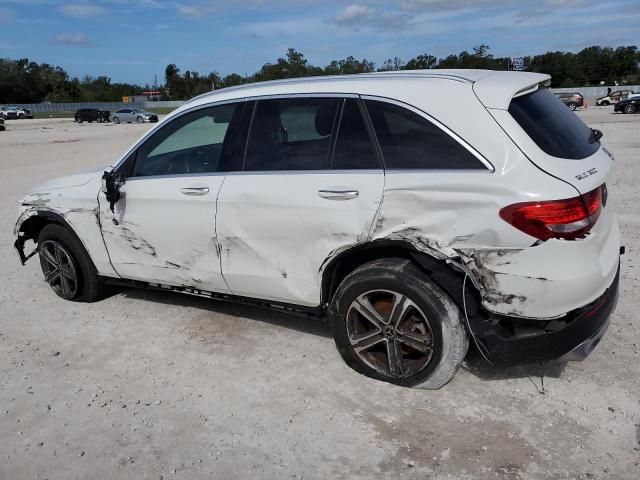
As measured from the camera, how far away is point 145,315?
16.3 feet

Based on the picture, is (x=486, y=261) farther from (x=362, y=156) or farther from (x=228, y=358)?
(x=228, y=358)

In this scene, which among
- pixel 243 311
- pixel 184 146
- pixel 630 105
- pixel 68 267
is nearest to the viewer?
pixel 184 146

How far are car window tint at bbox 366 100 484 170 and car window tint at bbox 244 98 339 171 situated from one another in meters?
0.36

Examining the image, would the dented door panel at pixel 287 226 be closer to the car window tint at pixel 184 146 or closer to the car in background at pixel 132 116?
the car window tint at pixel 184 146

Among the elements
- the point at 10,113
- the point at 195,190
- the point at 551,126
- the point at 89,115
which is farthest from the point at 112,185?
the point at 10,113

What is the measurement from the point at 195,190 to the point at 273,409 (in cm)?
162

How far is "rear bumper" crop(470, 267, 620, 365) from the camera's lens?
3080mm

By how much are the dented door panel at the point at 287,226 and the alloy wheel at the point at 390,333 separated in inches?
13.4

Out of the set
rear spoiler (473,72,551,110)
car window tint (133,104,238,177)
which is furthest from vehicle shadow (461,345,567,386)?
car window tint (133,104,238,177)

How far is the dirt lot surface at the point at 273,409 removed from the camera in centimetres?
293

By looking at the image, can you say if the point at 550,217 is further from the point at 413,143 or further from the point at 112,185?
the point at 112,185

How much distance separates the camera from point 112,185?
14.5 feet

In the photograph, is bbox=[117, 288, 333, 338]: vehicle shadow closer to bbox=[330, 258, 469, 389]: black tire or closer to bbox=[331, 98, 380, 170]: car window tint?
bbox=[330, 258, 469, 389]: black tire

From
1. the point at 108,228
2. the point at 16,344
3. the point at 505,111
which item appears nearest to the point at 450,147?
the point at 505,111
